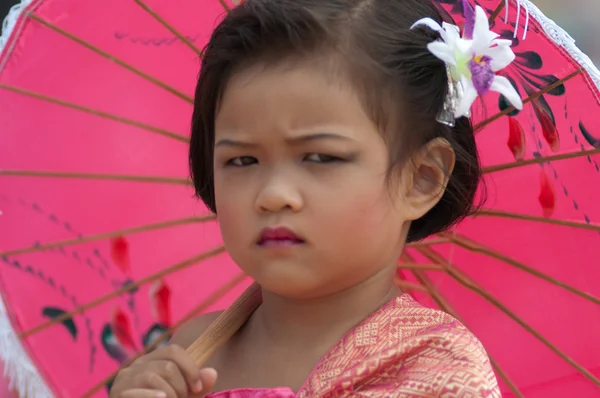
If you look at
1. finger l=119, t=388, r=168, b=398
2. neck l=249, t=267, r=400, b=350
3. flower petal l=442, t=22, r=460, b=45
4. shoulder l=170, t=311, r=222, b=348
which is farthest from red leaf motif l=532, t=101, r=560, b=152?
finger l=119, t=388, r=168, b=398

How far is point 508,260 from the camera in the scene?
4.01 feet

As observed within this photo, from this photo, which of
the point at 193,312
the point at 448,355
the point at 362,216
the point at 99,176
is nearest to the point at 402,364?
the point at 448,355

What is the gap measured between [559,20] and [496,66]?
3.38 m

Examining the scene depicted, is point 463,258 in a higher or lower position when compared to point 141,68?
lower

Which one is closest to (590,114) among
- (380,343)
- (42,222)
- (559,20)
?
(380,343)

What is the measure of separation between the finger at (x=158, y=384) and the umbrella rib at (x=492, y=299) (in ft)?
1.67

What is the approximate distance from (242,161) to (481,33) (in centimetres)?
34

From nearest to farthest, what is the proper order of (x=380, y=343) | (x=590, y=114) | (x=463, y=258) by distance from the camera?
1. (x=380, y=343)
2. (x=590, y=114)
3. (x=463, y=258)

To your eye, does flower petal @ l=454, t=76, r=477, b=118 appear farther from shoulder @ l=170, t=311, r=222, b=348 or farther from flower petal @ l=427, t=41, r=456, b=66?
shoulder @ l=170, t=311, r=222, b=348

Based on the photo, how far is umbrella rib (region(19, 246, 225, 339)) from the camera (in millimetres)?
1262

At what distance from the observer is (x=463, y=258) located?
1.26 metres

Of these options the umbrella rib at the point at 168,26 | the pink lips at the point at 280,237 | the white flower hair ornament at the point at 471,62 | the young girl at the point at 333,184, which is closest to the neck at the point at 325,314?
the young girl at the point at 333,184

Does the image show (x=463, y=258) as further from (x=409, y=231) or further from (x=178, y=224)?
(x=178, y=224)

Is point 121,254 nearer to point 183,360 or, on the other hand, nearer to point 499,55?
point 183,360
